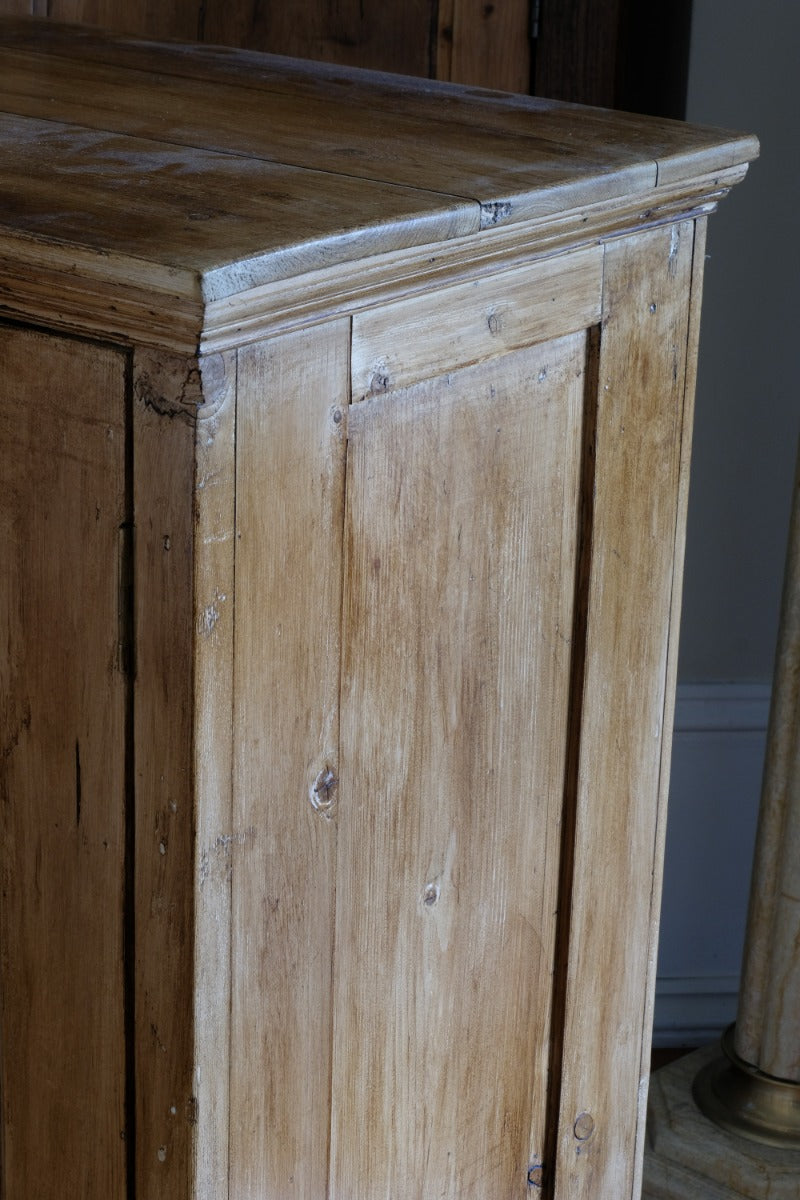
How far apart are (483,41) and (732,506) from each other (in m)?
0.57

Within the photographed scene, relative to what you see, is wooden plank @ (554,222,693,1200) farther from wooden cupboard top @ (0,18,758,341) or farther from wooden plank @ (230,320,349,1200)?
wooden plank @ (230,320,349,1200)

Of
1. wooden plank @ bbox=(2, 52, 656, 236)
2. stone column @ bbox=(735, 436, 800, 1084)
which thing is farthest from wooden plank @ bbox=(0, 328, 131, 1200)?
stone column @ bbox=(735, 436, 800, 1084)

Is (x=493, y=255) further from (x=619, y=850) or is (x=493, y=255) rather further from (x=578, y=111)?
(x=619, y=850)

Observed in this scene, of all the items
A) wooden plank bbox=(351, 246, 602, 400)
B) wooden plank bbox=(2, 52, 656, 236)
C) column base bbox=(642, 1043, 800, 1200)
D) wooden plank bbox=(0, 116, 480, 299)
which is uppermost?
wooden plank bbox=(2, 52, 656, 236)

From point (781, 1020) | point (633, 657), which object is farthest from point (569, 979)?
point (781, 1020)

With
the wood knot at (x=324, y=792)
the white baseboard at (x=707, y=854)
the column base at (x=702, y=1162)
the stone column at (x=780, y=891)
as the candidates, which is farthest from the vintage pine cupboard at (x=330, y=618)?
the white baseboard at (x=707, y=854)

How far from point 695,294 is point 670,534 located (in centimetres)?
14

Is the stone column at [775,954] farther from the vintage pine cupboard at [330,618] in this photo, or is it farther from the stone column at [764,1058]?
the vintage pine cupboard at [330,618]

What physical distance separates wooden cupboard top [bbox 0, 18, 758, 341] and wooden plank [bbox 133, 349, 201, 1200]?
0.04 metres

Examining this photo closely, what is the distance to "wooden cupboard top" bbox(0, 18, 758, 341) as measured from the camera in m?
0.57

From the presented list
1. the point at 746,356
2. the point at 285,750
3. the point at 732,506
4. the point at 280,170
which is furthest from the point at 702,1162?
the point at 280,170

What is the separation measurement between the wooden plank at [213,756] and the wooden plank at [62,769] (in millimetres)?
43

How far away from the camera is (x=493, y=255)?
70cm

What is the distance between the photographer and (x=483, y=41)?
1.54 meters
